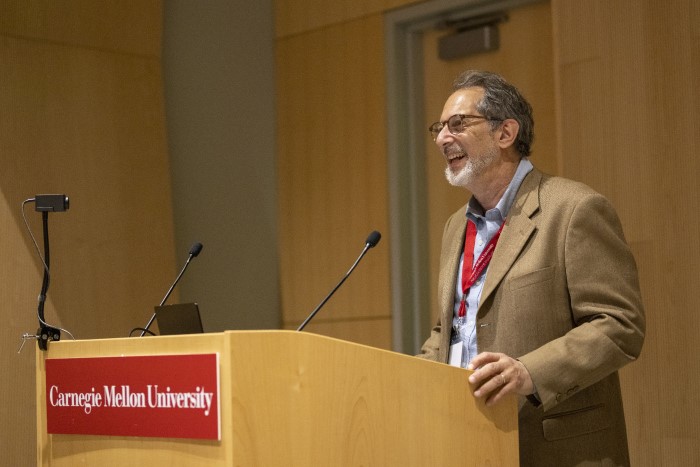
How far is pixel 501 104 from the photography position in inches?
110

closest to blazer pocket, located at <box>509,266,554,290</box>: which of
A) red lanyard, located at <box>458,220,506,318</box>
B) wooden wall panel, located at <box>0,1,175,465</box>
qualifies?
red lanyard, located at <box>458,220,506,318</box>

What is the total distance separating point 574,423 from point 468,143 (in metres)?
0.85

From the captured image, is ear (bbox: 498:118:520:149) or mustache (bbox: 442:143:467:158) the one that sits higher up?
ear (bbox: 498:118:520:149)

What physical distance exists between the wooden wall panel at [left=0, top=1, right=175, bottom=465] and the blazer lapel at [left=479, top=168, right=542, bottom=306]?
261cm

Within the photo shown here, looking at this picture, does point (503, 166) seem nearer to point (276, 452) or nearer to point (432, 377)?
point (432, 377)

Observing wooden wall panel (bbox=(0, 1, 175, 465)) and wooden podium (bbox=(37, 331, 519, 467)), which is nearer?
wooden podium (bbox=(37, 331, 519, 467))

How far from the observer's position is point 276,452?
1.76 metres

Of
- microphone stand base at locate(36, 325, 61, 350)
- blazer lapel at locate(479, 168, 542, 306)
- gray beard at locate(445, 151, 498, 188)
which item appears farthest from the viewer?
gray beard at locate(445, 151, 498, 188)

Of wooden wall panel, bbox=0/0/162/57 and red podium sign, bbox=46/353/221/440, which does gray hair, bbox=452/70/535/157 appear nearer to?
red podium sign, bbox=46/353/221/440

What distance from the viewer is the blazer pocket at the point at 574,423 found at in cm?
237

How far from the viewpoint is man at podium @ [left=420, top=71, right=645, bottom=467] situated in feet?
7.30

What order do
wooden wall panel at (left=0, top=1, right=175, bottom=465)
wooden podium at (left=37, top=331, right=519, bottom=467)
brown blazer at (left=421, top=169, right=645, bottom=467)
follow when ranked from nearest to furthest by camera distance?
1. wooden podium at (left=37, top=331, right=519, bottom=467)
2. brown blazer at (left=421, top=169, right=645, bottom=467)
3. wooden wall panel at (left=0, top=1, right=175, bottom=465)

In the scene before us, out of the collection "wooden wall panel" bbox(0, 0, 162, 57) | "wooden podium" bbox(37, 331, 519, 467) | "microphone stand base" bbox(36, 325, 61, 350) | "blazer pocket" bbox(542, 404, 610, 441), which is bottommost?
"blazer pocket" bbox(542, 404, 610, 441)

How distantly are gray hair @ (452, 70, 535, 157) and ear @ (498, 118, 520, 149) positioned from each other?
13 millimetres
